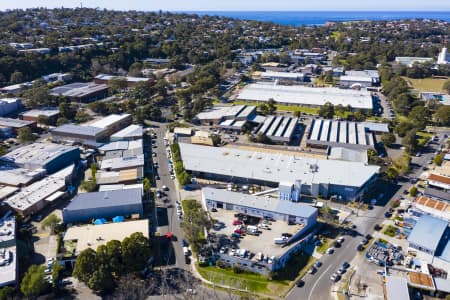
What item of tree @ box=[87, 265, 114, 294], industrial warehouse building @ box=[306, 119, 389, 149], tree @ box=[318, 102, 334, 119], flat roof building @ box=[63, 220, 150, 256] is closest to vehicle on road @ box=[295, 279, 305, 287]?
flat roof building @ box=[63, 220, 150, 256]

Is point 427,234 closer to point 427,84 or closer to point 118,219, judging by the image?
point 118,219

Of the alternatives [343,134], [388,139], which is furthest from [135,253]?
[388,139]

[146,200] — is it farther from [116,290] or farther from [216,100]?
[216,100]

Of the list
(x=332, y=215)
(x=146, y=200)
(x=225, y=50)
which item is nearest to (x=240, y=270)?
(x=332, y=215)

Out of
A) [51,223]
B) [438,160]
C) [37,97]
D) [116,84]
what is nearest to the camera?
[51,223]

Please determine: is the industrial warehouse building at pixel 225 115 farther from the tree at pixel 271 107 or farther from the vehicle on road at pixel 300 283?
the vehicle on road at pixel 300 283
